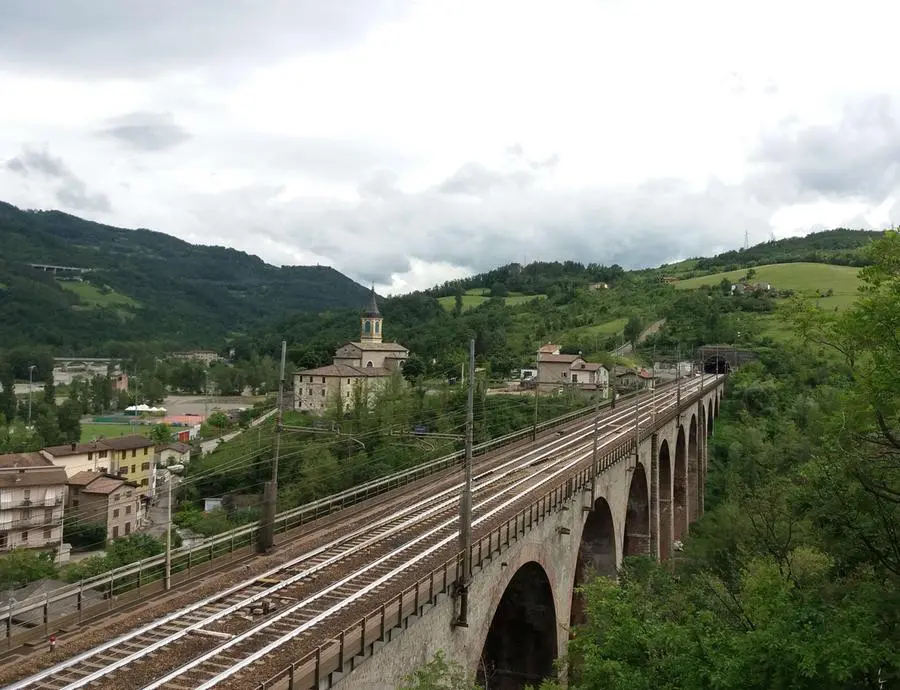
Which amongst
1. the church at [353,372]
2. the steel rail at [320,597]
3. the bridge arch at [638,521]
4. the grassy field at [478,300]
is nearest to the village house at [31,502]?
the church at [353,372]

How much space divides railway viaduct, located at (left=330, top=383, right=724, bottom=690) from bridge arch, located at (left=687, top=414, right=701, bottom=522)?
10878mm

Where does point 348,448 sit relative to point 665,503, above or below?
above

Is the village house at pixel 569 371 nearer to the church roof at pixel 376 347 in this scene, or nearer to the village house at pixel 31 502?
the church roof at pixel 376 347

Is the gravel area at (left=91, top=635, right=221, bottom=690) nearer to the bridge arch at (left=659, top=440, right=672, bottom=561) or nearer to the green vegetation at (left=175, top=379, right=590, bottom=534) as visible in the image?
the green vegetation at (left=175, top=379, right=590, bottom=534)

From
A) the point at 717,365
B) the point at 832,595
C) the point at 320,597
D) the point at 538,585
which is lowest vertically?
the point at 538,585

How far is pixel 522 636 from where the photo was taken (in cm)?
2580

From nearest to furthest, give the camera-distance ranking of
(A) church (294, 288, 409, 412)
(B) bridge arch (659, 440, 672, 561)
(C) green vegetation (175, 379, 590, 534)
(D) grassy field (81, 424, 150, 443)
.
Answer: (B) bridge arch (659, 440, 672, 561) < (C) green vegetation (175, 379, 590, 534) < (A) church (294, 288, 409, 412) < (D) grassy field (81, 424, 150, 443)

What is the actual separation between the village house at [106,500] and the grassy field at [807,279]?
3841 inches

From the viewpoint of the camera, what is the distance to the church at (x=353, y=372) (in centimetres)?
8403

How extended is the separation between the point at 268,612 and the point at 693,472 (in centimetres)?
5650

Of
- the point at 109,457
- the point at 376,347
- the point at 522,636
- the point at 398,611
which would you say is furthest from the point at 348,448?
the point at 398,611

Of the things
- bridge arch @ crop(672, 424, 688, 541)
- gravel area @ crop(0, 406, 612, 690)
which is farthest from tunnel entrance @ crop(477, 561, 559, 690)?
bridge arch @ crop(672, 424, 688, 541)

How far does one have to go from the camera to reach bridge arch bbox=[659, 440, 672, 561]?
49.2m

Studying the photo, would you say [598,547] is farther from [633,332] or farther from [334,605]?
[633,332]
